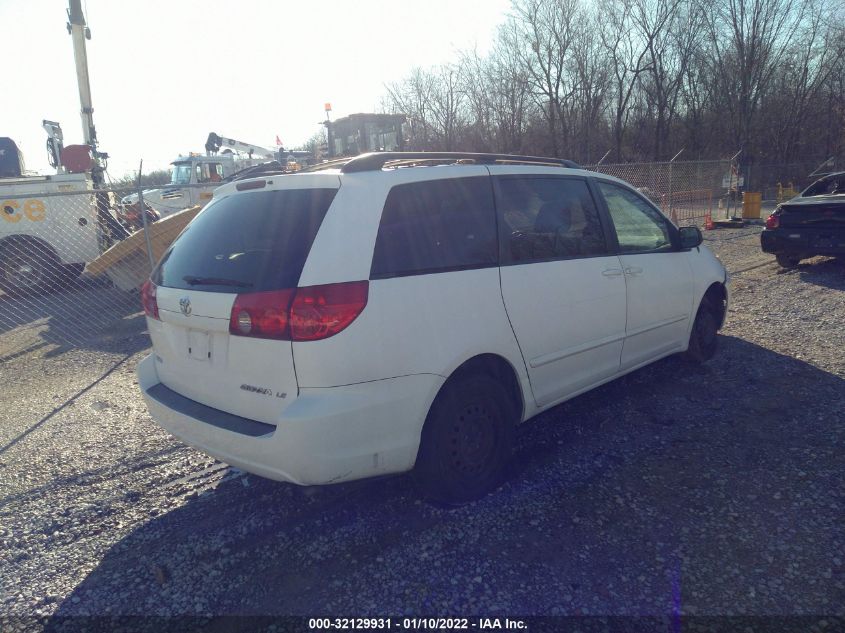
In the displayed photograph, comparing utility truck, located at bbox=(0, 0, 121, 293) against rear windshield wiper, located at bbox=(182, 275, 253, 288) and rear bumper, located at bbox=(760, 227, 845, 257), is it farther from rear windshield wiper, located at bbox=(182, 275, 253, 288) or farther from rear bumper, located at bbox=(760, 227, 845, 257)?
rear bumper, located at bbox=(760, 227, 845, 257)

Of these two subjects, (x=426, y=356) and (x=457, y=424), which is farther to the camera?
(x=457, y=424)

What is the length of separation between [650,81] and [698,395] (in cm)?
3523

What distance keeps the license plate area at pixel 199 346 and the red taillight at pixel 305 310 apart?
41cm

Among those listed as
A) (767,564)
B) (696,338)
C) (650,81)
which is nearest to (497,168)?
(767,564)

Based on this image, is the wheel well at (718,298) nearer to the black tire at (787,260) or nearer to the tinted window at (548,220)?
the tinted window at (548,220)

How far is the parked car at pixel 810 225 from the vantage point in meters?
8.85

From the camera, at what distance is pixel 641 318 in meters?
4.43

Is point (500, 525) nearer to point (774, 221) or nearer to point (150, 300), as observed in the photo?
point (150, 300)

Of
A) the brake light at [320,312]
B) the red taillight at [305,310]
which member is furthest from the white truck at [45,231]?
the brake light at [320,312]

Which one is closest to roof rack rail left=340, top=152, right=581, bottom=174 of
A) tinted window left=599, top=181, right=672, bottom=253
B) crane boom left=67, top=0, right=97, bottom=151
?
tinted window left=599, top=181, right=672, bottom=253

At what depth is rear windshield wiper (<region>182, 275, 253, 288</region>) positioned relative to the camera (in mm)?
2808

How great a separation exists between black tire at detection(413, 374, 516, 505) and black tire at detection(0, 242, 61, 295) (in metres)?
11.2

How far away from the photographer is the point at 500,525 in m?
3.10

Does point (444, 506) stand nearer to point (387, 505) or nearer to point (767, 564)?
point (387, 505)
